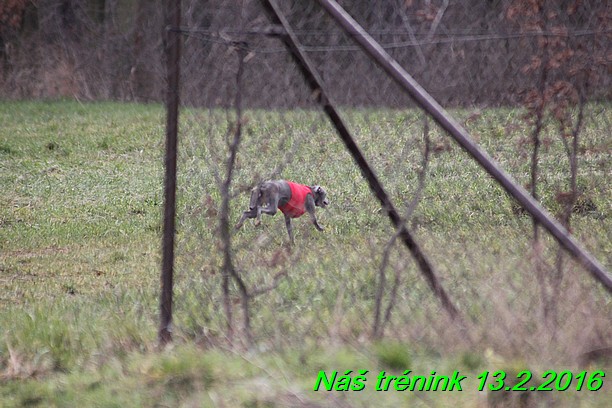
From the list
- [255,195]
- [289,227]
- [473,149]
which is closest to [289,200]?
[289,227]

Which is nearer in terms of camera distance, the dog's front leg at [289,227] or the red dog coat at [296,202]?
the dog's front leg at [289,227]

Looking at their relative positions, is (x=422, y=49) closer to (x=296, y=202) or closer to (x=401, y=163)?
(x=401, y=163)

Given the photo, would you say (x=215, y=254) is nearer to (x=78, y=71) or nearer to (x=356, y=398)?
(x=356, y=398)

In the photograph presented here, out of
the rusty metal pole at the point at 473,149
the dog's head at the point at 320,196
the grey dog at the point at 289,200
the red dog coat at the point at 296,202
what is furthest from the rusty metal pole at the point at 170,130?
the red dog coat at the point at 296,202

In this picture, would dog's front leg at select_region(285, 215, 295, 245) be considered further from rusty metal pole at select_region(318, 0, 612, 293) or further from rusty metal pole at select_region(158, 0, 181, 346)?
rusty metal pole at select_region(318, 0, 612, 293)

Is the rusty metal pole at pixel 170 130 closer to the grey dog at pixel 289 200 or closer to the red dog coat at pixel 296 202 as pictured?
the grey dog at pixel 289 200

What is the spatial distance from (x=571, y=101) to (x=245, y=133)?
1.67 meters

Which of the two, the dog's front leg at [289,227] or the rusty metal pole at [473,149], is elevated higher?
the rusty metal pole at [473,149]

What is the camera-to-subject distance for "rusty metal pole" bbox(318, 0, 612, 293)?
322 cm

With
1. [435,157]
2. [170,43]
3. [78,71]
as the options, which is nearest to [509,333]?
[435,157]

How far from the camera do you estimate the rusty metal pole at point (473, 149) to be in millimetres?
3217

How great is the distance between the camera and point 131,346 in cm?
398

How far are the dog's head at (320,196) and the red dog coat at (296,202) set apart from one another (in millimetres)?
54

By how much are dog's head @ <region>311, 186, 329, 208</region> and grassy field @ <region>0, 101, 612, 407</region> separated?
0.07m
